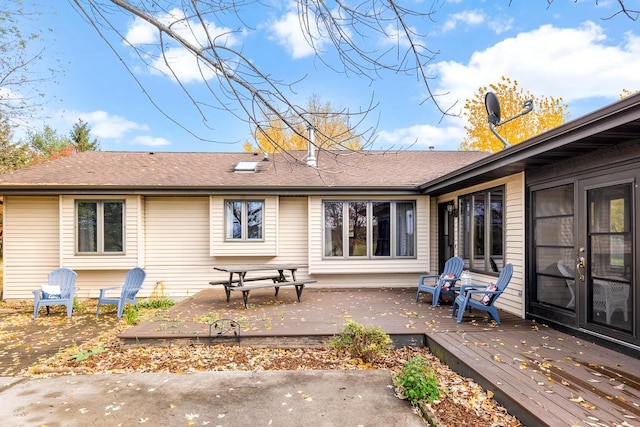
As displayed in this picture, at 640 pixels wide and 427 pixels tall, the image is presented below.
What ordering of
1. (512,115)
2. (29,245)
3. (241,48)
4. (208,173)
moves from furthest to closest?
(512,115)
(208,173)
(29,245)
(241,48)

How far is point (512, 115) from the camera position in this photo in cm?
1625

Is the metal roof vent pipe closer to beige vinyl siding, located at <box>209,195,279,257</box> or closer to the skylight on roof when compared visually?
the skylight on roof

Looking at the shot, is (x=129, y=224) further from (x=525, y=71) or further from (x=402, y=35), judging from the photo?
(x=525, y=71)

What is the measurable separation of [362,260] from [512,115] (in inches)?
467

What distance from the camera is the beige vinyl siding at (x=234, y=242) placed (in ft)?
27.2

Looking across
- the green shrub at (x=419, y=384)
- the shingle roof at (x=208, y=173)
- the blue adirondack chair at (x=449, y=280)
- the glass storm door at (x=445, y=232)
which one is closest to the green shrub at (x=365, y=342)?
the green shrub at (x=419, y=384)

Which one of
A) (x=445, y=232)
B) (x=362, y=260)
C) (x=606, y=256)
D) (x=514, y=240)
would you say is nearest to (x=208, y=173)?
(x=362, y=260)

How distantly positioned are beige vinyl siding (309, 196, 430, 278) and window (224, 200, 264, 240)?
3.82 ft

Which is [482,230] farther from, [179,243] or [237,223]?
[179,243]

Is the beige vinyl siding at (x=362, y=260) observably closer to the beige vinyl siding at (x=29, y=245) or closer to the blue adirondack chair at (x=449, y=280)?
the blue adirondack chair at (x=449, y=280)

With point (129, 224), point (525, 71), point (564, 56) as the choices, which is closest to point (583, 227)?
point (564, 56)

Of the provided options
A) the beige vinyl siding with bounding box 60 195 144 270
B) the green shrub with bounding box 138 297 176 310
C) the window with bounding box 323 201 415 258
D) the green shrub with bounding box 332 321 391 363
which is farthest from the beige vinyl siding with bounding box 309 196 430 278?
the green shrub with bounding box 332 321 391 363

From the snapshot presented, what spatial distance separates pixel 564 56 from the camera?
9.43m

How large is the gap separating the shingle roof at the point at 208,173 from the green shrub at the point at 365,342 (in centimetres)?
366
